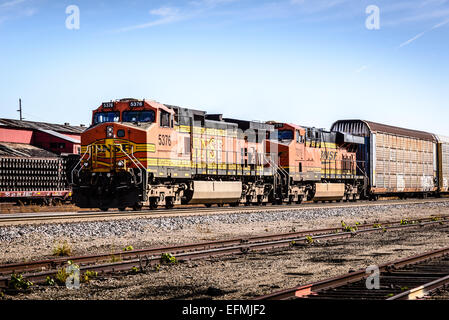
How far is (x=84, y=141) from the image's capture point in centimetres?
2084

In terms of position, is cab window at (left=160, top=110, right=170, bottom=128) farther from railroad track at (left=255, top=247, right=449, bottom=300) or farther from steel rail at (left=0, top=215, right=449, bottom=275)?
railroad track at (left=255, top=247, right=449, bottom=300)

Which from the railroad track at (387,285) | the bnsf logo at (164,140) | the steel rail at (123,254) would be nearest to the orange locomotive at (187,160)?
the bnsf logo at (164,140)

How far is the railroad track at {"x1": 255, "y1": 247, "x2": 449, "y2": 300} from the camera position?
6.53 m

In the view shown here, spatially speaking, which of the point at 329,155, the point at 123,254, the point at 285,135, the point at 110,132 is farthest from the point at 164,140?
the point at 329,155

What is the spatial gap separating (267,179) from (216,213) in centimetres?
814

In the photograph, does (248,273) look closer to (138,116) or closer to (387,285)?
(387,285)

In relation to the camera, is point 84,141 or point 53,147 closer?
point 84,141

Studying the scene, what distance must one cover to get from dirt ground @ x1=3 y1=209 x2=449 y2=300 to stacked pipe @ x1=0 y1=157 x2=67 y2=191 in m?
17.0

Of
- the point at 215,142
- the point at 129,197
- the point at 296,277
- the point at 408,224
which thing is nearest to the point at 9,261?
the point at 296,277

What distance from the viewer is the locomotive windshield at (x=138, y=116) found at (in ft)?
66.5

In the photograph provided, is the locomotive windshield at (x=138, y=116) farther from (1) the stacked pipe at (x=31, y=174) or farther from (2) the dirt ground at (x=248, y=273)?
(1) the stacked pipe at (x=31, y=174)

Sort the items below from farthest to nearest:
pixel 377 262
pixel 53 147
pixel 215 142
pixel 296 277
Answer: pixel 53 147 < pixel 215 142 < pixel 377 262 < pixel 296 277

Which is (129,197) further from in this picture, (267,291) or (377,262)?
(267,291)

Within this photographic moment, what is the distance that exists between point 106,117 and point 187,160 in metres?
3.51
